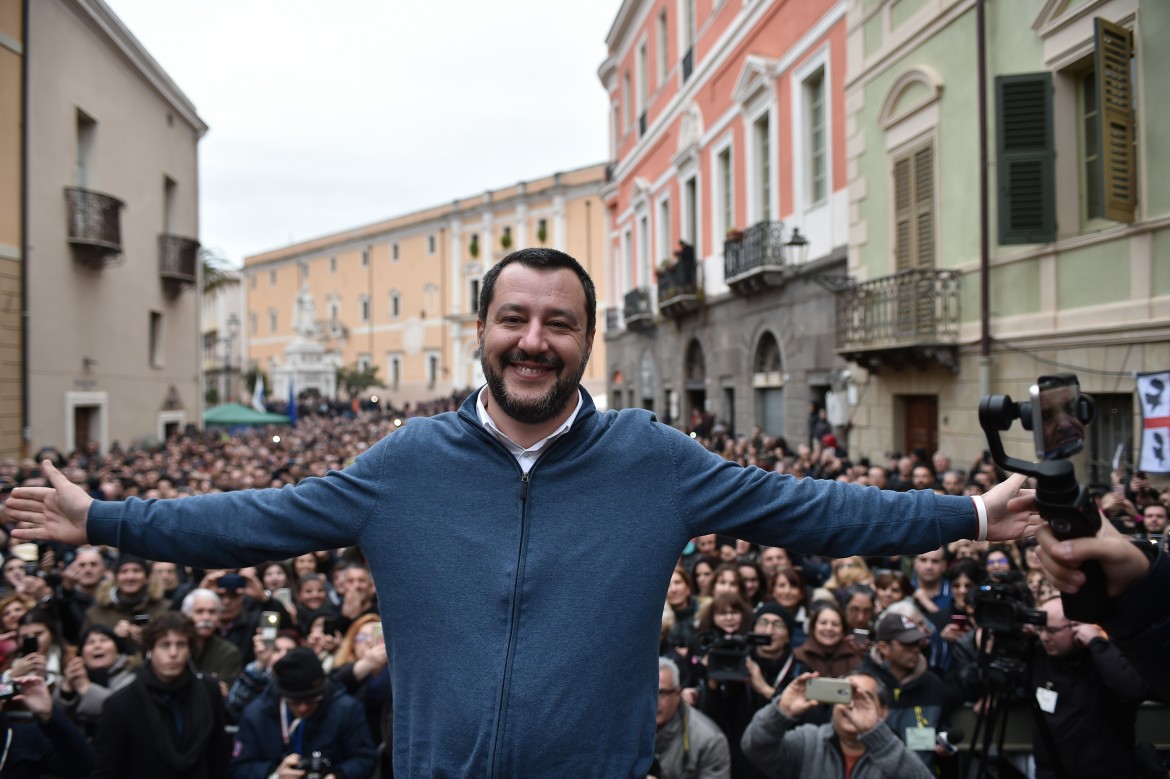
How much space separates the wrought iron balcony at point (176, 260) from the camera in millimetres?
23812

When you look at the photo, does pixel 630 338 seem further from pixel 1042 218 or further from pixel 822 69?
pixel 1042 218

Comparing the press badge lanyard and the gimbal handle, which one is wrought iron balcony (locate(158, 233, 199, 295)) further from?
the gimbal handle

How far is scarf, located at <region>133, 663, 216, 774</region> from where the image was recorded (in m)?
4.03

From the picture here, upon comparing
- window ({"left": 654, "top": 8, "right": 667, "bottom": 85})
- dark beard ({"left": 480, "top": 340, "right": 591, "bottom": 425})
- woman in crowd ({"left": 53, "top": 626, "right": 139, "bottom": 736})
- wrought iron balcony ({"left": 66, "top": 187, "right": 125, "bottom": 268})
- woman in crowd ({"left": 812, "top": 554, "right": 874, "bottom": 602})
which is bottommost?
woman in crowd ({"left": 53, "top": 626, "right": 139, "bottom": 736})

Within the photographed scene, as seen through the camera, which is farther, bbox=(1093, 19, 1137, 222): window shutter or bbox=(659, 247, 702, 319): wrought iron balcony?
bbox=(659, 247, 702, 319): wrought iron balcony


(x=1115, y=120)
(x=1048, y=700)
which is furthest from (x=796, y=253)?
(x=1048, y=700)

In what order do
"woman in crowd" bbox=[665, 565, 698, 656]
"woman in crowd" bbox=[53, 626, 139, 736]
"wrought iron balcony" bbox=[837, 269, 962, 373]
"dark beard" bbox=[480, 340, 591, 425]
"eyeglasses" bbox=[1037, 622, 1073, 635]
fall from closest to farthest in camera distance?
1. "dark beard" bbox=[480, 340, 591, 425]
2. "eyeglasses" bbox=[1037, 622, 1073, 635]
3. "woman in crowd" bbox=[53, 626, 139, 736]
4. "woman in crowd" bbox=[665, 565, 698, 656]
5. "wrought iron balcony" bbox=[837, 269, 962, 373]

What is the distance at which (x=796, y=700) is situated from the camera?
3.72 m

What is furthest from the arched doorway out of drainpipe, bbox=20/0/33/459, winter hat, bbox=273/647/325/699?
drainpipe, bbox=20/0/33/459

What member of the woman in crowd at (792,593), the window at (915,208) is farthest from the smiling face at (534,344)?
the window at (915,208)

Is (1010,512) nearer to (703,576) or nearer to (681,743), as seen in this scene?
(681,743)

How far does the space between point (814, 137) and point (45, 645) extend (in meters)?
15.0

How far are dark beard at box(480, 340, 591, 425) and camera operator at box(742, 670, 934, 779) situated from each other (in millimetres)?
2149

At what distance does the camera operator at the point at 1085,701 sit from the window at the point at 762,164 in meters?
15.5
